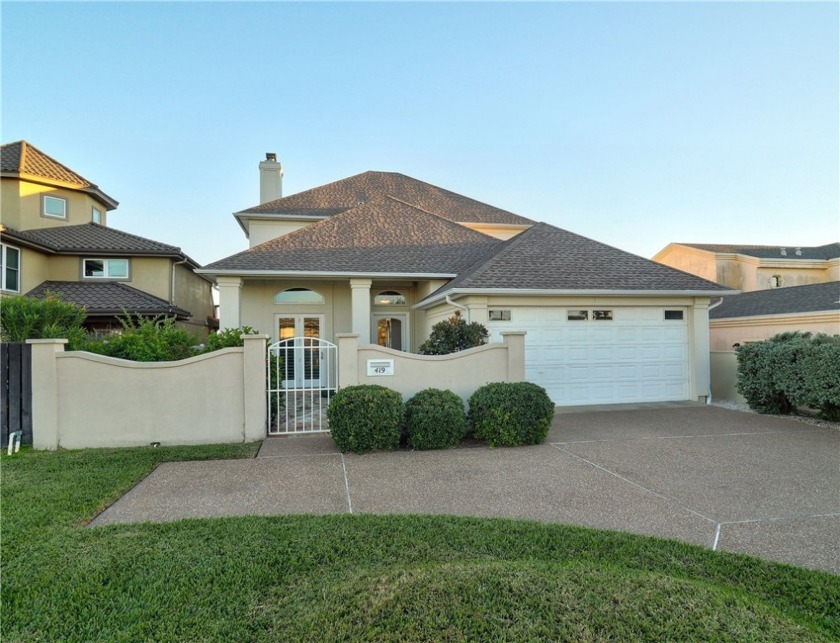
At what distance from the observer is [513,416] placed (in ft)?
24.5

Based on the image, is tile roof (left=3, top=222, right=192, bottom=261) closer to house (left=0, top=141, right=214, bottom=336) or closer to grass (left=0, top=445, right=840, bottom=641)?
house (left=0, top=141, right=214, bottom=336)

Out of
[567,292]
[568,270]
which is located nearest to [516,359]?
[567,292]

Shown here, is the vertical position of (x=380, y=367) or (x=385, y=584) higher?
(x=380, y=367)

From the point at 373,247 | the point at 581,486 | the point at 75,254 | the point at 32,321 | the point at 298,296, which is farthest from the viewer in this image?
the point at 75,254

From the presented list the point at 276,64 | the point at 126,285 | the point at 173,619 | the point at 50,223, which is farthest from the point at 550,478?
the point at 50,223

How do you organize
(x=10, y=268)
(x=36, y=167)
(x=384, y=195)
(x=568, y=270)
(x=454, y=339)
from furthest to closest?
(x=384, y=195)
(x=36, y=167)
(x=10, y=268)
(x=568, y=270)
(x=454, y=339)

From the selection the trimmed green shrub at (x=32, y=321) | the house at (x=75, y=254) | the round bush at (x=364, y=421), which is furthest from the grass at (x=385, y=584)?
the house at (x=75, y=254)

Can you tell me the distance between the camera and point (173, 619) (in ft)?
9.28

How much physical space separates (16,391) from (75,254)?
41.4 ft

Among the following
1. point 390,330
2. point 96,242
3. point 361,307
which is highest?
point 96,242

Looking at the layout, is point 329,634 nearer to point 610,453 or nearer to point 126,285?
point 610,453

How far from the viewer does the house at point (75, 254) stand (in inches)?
631

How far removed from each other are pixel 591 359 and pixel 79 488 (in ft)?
35.0

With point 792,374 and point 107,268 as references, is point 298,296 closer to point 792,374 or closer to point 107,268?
point 107,268
